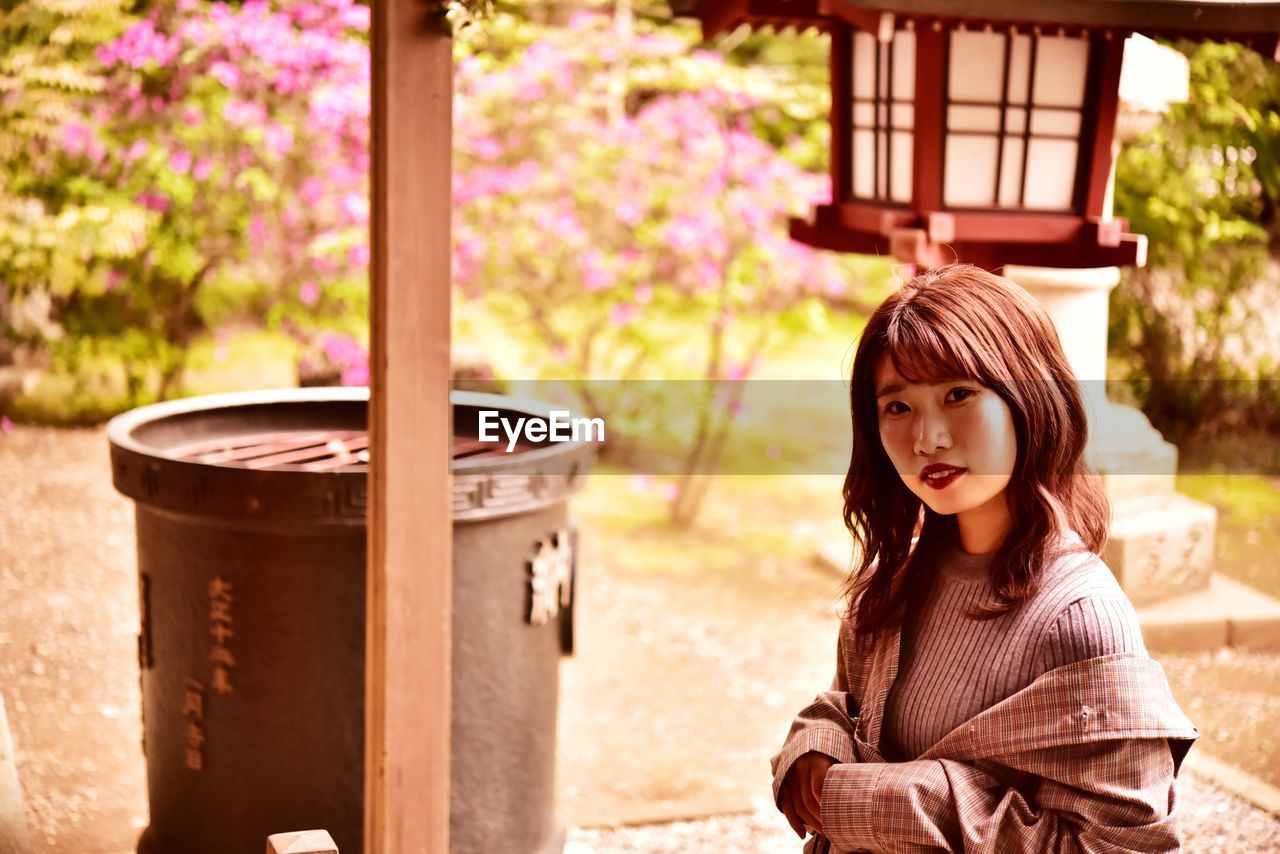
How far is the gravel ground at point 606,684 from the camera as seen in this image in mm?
3975

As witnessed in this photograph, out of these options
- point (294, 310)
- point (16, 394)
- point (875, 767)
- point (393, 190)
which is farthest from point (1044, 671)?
point (16, 394)

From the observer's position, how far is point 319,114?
22.4 feet

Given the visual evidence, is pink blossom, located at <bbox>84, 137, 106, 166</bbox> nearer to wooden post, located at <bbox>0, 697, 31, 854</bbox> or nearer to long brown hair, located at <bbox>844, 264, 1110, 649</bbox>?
wooden post, located at <bbox>0, 697, 31, 854</bbox>

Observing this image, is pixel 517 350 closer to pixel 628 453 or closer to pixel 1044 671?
pixel 628 453

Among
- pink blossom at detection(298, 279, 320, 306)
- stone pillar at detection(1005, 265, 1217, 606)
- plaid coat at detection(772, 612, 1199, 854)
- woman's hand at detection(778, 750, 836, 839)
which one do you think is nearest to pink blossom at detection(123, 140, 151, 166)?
pink blossom at detection(298, 279, 320, 306)

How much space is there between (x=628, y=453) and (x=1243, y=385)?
3.49m

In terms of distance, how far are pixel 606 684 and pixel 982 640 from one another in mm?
3758

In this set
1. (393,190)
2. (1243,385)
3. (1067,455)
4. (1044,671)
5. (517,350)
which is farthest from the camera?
(517,350)

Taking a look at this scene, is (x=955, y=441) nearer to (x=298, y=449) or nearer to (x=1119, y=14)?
(x=1119, y=14)

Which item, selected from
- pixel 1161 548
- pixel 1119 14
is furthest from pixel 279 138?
pixel 1119 14

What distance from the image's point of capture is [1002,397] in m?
1.70

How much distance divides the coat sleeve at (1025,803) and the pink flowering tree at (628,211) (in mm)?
5165

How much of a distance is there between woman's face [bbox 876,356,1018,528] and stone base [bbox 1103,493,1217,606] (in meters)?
3.62

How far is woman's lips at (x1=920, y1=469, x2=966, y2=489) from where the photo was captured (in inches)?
67.2
